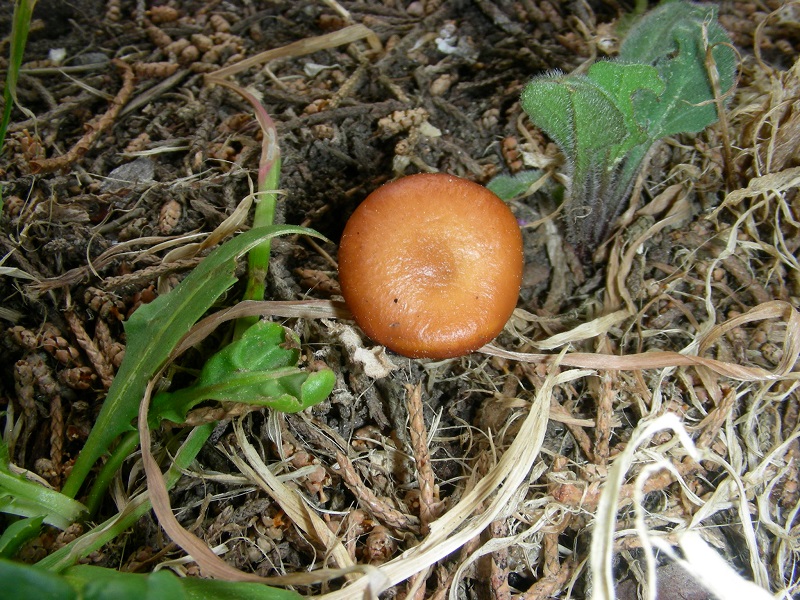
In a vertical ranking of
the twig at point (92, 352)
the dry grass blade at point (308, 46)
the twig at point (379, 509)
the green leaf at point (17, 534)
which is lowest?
the twig at point (379, 509)

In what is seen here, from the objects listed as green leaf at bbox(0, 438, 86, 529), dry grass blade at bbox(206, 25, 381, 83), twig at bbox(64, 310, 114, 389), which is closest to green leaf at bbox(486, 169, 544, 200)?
dry grass blade at bbox(206, 25, 381, 83)

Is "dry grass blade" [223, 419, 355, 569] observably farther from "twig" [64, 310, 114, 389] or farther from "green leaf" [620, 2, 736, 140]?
"green leaf" [620, 2, 736, 140]

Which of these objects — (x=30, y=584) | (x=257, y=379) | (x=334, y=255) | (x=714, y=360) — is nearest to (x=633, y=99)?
(x=714, y=360)

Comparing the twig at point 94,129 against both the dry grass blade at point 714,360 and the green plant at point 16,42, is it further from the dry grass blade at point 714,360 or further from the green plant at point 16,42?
the dry grass blade at point 714,360

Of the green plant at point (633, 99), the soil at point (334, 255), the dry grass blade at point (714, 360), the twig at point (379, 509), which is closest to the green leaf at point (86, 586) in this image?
the soil at point (334, 255)

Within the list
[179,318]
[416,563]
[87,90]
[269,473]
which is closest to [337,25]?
[87,90]

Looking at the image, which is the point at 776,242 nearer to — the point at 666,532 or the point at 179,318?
the point at 666,532

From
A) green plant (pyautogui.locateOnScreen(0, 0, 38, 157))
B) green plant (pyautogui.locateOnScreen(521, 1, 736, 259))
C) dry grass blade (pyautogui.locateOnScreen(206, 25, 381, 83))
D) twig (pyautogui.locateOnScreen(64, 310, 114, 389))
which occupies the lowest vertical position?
twig (pyautogui.locateOnScreen(64, 310, 114, 389))
